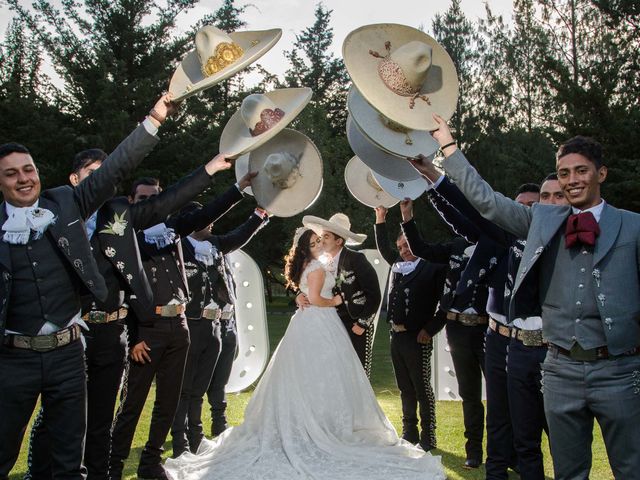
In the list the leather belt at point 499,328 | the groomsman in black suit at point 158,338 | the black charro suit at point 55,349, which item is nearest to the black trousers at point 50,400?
the black charro suit at point 55,349

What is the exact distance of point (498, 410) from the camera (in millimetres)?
5020

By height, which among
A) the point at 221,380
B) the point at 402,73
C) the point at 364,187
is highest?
the point at 402,73

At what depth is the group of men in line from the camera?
3.53m

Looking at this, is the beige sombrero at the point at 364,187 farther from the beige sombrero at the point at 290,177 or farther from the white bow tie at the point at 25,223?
the white bow tie at the point at 25,223

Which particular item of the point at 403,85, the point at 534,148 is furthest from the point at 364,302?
the point at 534,148

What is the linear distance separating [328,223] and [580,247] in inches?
133

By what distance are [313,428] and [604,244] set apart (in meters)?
3.02


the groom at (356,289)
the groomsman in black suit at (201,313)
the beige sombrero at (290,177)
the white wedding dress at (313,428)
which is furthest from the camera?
the groom at (356,289)

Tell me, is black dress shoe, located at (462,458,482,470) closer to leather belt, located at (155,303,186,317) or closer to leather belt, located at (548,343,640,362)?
leather belt, located at (155,303,186,317)

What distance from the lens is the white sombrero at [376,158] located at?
163 inches

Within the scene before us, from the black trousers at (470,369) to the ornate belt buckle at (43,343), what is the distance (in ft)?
11.8

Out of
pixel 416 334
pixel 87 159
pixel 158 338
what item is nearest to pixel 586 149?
pixel 87 159

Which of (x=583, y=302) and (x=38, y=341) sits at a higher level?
(x=583, y=302)

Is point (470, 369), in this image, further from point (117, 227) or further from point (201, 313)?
point (117, 227)
